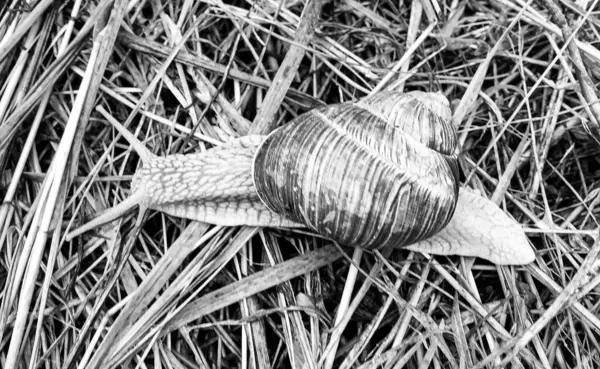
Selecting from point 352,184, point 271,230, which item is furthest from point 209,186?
point 352,184

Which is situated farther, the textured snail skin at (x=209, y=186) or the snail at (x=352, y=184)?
the textured snail skin at (x=209, y=186)

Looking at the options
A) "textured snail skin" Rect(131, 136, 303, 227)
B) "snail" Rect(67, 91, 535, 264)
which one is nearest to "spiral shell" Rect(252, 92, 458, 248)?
"snail" Rect(67, 91, 535, 264)

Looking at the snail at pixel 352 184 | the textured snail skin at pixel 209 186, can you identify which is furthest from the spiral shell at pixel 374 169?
the textured snail skin at pixel 209 186

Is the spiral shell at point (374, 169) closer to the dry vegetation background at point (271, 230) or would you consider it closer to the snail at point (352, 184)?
the snail at point (352, 184)

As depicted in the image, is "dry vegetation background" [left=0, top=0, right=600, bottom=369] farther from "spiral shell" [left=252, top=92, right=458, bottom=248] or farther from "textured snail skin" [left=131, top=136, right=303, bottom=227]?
"spiral shell" [left=252, top=92, right=458, bottom=248]

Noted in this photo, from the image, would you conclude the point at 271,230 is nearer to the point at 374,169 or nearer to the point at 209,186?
the point at 209,186
